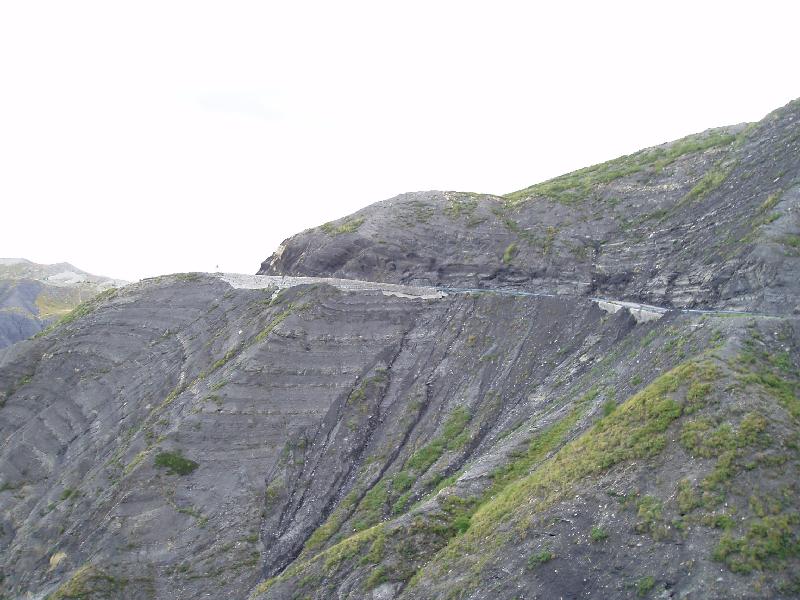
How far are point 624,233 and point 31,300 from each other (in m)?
112

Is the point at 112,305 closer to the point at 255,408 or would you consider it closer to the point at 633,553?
the point at 255,408

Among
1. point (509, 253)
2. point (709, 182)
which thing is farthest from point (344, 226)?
point (709, 182)

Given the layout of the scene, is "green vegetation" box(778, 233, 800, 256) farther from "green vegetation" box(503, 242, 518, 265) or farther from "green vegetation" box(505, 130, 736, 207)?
"green vegetation" box(503, 242, 518, 265)

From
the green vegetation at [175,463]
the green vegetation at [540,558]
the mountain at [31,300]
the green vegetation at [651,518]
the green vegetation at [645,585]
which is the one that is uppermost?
the mountain at [31,300]

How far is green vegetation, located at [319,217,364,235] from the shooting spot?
148 feet

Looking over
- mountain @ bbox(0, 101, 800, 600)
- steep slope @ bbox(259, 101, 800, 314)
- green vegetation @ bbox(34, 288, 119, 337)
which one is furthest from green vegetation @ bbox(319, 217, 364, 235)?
green vegetation @ bbox(34, 288, 119, 337)

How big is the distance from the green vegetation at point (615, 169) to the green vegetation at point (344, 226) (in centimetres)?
1078

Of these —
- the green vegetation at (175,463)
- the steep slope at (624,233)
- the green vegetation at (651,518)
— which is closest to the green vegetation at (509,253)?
the steep slope at (624,233)

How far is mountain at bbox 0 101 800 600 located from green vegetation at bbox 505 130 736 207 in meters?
0.23

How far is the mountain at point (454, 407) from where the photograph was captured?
16.0 meters

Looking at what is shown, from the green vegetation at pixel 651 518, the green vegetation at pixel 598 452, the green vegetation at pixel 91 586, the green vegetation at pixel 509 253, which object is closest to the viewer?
the green vegetation at pixel 651 518

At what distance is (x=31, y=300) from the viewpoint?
115 metres

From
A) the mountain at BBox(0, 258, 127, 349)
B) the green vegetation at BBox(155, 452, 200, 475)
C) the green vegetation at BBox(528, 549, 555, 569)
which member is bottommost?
the green vegetation at BBox(528, 549, 555, 569)

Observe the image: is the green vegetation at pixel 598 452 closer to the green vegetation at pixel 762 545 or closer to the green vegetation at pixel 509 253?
the green vegetation at pixel 762 545
